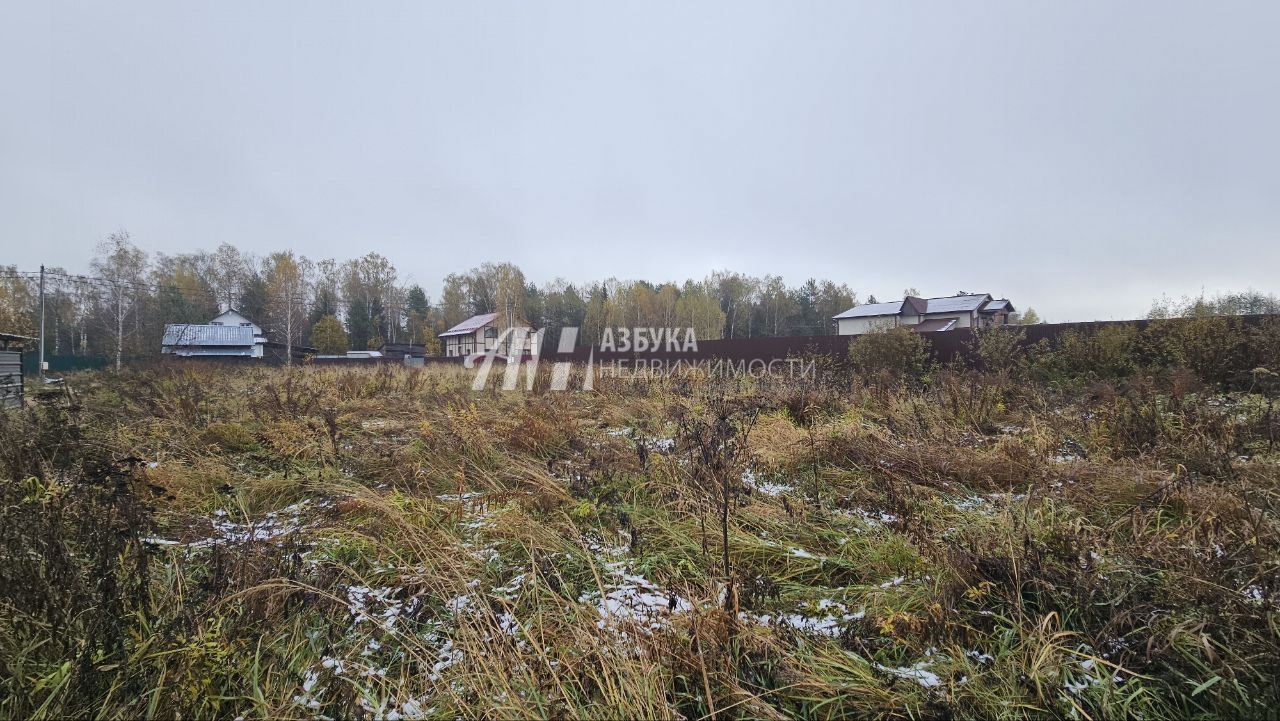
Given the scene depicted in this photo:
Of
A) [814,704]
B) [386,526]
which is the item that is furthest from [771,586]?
[386,526]

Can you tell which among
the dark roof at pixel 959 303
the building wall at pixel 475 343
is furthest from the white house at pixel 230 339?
the dark roof at pixel 959 303

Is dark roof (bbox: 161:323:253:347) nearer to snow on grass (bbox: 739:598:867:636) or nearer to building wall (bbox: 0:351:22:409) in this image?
building wall (bbox: 0:351:22:409)

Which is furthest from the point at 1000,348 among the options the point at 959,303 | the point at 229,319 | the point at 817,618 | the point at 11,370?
the point at 229,319

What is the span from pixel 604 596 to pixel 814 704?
2.57 feet

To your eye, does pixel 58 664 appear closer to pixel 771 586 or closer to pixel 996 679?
pixel 771 586

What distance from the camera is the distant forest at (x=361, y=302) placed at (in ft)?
99.4

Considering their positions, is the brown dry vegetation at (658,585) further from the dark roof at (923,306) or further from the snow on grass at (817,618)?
the dark roof at (923,306)

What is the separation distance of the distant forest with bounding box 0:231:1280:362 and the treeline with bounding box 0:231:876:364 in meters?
0.11

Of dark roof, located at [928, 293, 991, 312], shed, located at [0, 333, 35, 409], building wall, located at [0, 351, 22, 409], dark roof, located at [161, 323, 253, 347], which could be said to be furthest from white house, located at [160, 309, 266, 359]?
dark roof, located at [928, 293, 991, 312]

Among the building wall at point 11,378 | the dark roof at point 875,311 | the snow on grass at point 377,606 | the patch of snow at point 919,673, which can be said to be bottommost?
the snow on grass at point 377,606

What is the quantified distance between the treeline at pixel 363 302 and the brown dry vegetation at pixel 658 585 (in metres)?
37.7

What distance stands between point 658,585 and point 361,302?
52.5 metres

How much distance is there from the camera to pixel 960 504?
264cm

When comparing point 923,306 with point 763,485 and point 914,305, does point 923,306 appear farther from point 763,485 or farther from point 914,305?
point 763,485
